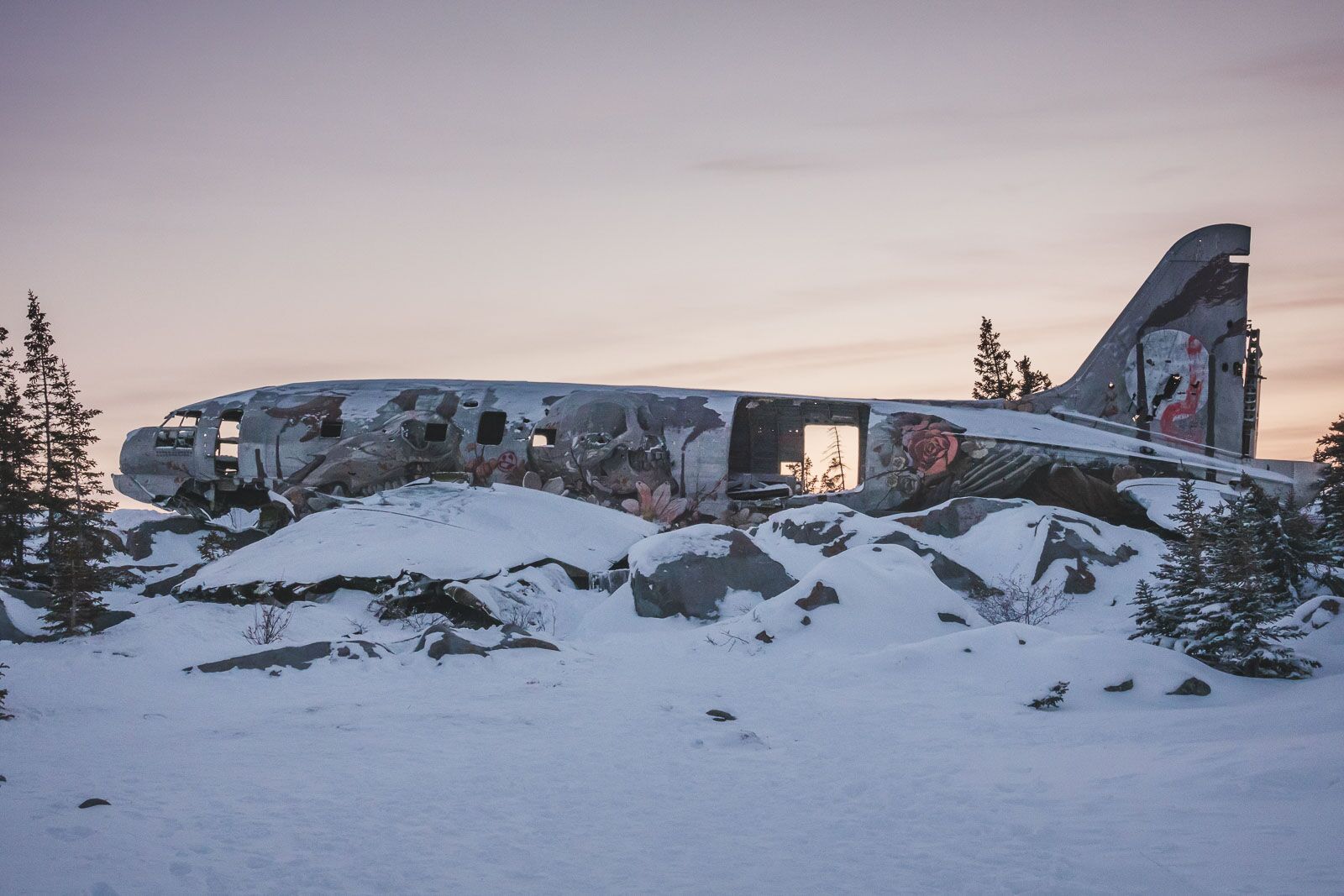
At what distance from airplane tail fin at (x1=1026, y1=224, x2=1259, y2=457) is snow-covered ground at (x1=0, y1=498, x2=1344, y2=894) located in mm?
15955

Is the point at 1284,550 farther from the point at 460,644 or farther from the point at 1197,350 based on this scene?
the point at 1197,350

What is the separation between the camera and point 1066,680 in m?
9.81

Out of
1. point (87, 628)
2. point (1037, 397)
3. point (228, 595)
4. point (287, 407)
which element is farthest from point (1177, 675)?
point (287, 407)

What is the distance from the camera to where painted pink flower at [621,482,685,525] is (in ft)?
82.6

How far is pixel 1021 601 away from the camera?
1633cm

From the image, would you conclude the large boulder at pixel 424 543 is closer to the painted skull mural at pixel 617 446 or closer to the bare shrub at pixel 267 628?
the bare shrub at pixel 267 628

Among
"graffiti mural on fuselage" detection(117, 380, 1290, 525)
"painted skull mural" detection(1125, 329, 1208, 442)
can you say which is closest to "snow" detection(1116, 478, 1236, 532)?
"graffiti mural on fuselage" detection(117, 380, 1290, 525)

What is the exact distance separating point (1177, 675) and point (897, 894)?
616 cm

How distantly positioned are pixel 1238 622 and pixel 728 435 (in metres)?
16.0

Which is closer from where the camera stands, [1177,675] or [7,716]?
[7,716]

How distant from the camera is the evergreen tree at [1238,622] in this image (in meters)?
10.3

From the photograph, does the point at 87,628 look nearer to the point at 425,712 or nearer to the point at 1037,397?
the point at 425,712

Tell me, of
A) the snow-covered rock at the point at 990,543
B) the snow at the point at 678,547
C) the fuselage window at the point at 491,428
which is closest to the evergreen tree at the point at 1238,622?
the snow-covered rock at the point at 990,543

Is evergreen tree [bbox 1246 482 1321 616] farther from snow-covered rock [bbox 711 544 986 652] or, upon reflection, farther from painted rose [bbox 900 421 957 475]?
painted rose [bbox 900 421 957 475]
